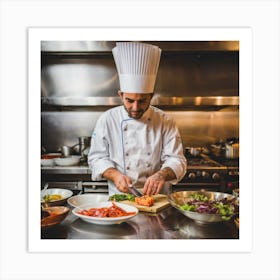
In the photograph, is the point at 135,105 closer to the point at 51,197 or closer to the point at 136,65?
the point at 136,65

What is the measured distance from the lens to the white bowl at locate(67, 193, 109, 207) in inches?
68.3

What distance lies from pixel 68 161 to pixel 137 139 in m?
0.40

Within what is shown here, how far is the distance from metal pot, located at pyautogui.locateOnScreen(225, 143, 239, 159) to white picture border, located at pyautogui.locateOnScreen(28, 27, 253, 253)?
0.17 feet

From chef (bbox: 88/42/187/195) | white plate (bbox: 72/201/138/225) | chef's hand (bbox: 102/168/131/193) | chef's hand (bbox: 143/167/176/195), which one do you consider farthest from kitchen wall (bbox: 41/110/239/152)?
white plate (bbox: 72/201/138/225)

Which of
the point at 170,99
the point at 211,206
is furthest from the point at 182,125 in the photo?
the point at 211,206

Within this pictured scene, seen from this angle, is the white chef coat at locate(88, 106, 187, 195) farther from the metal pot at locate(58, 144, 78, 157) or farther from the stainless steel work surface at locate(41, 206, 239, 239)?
the stainless steel work surface at locate(41, 206, 239, 239)

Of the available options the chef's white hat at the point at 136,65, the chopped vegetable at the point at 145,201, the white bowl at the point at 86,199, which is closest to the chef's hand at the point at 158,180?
the chopped vegetable at the point at 145,201

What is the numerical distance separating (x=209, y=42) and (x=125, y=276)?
→ 1.22 m

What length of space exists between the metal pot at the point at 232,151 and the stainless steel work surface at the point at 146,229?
0.37m

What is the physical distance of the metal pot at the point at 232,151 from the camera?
1824 mm

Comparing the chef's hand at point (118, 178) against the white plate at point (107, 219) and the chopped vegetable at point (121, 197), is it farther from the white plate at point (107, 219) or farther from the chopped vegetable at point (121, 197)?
the white plate at point (107, 219)

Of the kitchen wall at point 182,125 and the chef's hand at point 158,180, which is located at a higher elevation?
the kitchen wall at point 182,125
